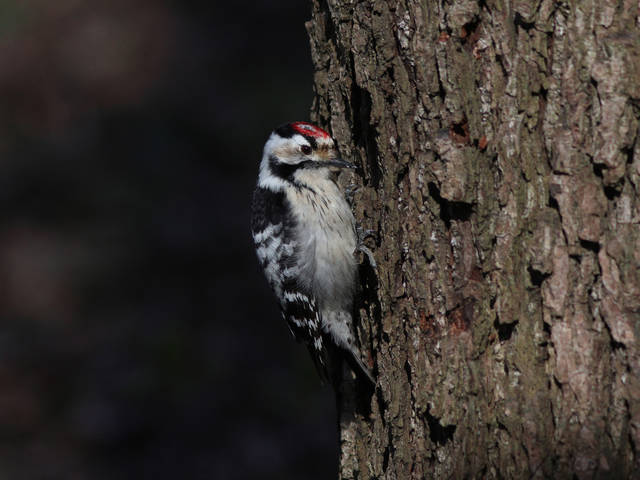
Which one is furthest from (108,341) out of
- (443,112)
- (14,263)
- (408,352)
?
(443,112)

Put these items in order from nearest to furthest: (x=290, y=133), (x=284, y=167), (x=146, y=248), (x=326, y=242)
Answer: (x=326, y=242) → (x=290, y=133) → (x=284, y=167) → (x=146, y=248)

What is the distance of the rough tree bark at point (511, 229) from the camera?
7.50 feet

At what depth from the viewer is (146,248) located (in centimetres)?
690

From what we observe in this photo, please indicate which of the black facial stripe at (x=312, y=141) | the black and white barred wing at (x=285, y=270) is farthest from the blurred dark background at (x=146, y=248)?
the black facial stripe at (x=312, y=141)

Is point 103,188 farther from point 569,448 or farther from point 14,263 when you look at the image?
point 569,448

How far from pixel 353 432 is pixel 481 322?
1.10m

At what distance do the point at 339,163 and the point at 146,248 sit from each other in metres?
3.79

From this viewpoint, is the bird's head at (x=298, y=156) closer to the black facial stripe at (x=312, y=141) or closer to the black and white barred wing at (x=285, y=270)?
the black facial stripe at (x=312, y=141)

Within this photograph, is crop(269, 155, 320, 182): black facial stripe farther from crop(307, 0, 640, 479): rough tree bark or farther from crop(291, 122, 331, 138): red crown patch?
crop(307, 0, 640, 479): rough tree bark

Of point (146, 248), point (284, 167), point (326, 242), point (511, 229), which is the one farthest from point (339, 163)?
point (146, 248)

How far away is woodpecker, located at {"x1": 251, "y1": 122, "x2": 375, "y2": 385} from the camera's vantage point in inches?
143

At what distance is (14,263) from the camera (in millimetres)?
6848

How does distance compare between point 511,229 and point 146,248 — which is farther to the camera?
point 146,248

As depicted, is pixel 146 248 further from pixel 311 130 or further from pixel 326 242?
pixel 311 130
